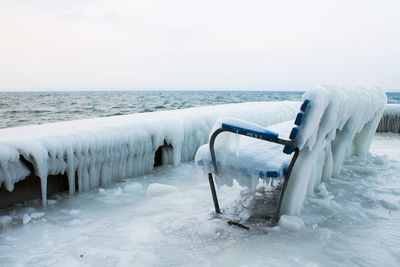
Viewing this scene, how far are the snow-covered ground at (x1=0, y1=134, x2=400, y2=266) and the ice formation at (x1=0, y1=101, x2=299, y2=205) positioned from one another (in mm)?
229

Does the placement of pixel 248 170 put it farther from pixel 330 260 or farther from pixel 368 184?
pixel 368 184

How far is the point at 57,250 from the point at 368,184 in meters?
2.81

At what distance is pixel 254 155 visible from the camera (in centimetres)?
182

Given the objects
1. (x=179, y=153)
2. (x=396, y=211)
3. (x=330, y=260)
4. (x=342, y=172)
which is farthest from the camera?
(x=179, y=153)

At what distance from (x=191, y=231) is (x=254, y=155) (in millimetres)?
649

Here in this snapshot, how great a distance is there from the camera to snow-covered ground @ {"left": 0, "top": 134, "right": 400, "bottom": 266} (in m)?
1.54

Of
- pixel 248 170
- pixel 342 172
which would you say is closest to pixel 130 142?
pixel 248 170

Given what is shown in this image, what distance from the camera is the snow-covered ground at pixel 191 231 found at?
1537mm

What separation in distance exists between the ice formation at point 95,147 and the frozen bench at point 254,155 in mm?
1147

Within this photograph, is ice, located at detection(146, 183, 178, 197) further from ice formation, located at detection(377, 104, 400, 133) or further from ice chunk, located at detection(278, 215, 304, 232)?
ice formation, located at detection(377, 104, 400, 133)

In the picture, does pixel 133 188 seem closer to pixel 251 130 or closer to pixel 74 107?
pixel 251 130

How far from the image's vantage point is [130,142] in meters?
2.83

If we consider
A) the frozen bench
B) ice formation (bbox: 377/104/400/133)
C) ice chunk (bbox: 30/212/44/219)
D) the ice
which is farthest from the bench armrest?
ice formation (bbox: 377/104/400/133)

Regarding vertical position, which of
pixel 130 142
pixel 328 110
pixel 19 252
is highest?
pixel 328 110
